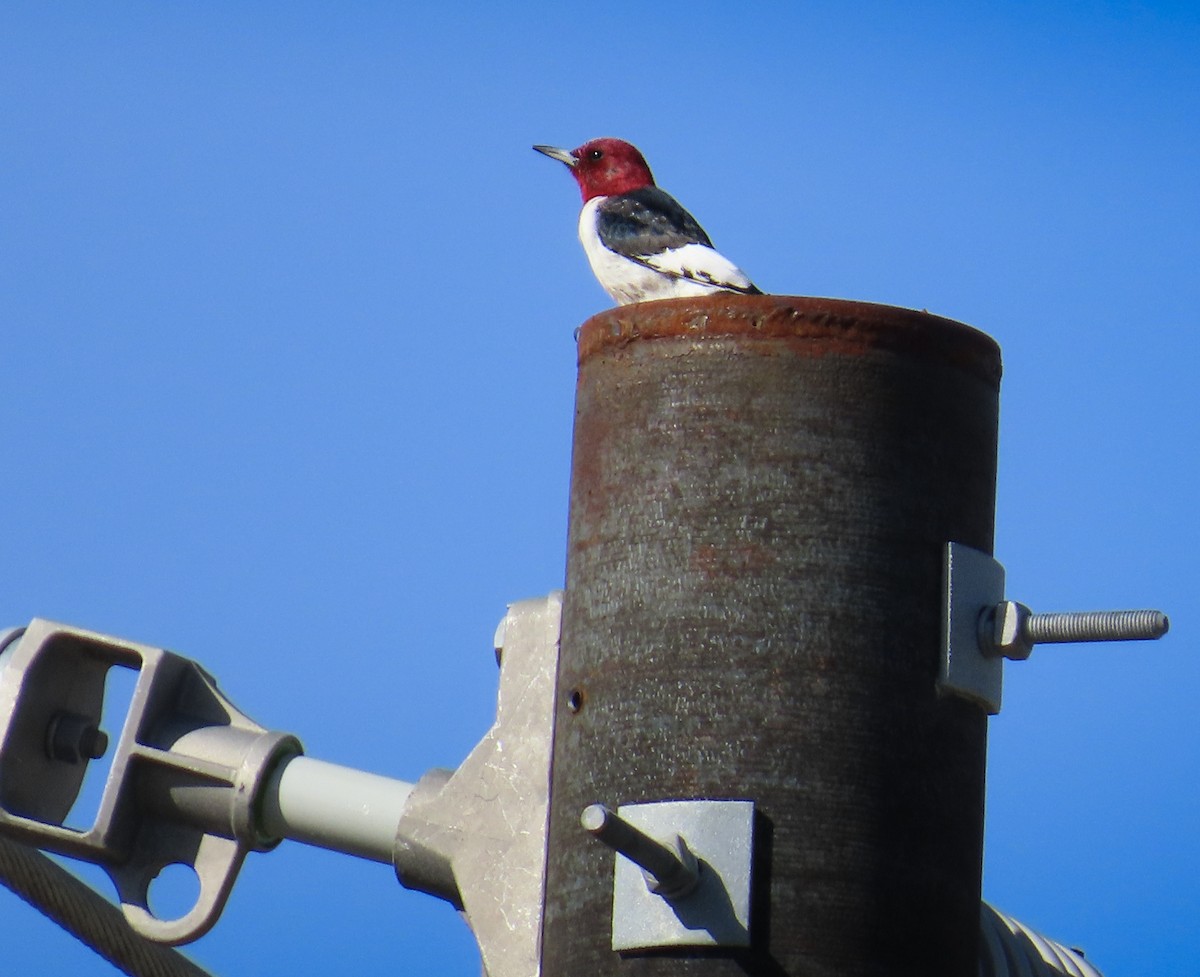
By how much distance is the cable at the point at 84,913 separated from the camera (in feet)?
12.8

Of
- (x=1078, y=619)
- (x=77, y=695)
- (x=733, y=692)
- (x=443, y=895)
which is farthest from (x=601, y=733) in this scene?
(x=77, y=695)

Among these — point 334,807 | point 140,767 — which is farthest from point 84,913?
point 334,807

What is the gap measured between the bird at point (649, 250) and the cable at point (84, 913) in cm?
371

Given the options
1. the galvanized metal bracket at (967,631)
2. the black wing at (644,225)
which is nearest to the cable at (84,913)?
the galvanized metal bracket at (967,631)

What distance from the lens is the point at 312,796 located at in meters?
3.75

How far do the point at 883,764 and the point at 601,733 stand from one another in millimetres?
419

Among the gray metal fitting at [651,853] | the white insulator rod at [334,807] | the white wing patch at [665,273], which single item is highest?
the white wing patch at [665,273]

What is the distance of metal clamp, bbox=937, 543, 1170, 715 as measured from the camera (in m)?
3.40

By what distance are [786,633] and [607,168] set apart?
6772mm

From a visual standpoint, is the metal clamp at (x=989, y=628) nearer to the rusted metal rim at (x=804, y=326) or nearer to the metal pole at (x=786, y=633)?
the metal pole at (x=786, y=633)

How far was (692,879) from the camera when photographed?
3.25 metres

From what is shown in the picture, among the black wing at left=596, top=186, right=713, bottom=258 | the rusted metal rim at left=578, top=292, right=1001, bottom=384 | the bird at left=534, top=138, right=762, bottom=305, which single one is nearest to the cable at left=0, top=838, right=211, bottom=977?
the rusted metal rim at left=578, top=292, right=1001, bottom=384

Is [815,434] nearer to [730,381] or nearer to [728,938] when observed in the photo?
[730,381]

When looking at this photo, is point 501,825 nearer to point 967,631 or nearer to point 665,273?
point 967,631
